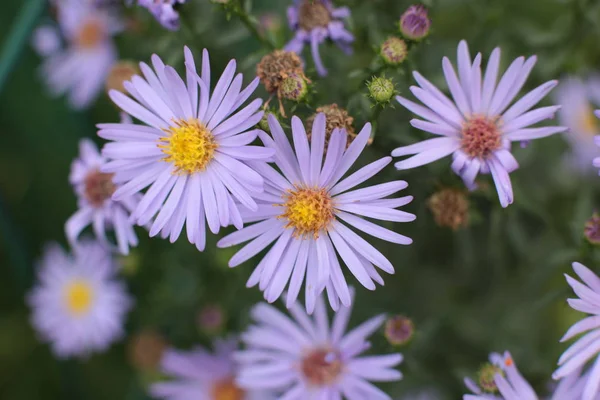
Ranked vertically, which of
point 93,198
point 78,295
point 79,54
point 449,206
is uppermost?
point 79,54

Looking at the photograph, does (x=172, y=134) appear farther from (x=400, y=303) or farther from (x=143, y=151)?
(x=400, y=303)

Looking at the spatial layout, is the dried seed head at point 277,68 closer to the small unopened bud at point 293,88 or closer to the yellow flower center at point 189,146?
the small unopened bud at point 293,88

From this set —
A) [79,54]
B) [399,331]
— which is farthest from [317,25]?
[79,54]

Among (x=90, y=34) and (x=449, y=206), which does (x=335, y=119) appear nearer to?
(x=449, y=206)

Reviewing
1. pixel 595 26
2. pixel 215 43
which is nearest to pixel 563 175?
pixel 595 26

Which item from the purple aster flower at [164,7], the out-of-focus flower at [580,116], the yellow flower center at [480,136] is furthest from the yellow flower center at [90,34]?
the out-of-focus flower at [580,116]

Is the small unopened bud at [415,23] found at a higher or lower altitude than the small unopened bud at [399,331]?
higher
